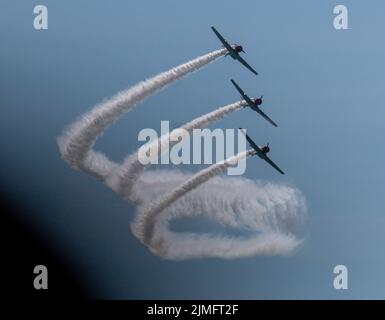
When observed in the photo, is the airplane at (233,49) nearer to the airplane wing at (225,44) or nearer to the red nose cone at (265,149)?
the airplane wing at (225,44)

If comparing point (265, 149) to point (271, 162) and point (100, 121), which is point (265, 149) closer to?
point (271, 162)

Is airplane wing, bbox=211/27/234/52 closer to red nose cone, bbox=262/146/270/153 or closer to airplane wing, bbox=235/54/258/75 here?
airplane wing, bbox=235/54/258/75

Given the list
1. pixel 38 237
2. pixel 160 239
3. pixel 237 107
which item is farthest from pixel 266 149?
pixel 38 237

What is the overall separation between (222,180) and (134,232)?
14.1 feet

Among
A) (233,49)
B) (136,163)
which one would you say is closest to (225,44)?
(233,49)

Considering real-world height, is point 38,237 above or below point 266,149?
below

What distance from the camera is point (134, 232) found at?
4678 centimetres

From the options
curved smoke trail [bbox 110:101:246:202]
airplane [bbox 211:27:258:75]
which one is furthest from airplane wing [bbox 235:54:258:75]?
curved smoke trail [bbox 110:101:246:202]

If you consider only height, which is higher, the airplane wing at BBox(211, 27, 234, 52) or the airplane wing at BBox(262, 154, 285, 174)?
the airplane wing at BBox(211, 27, 234, 52)

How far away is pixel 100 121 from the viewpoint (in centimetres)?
4644

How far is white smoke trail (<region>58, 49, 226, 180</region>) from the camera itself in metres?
46.2
